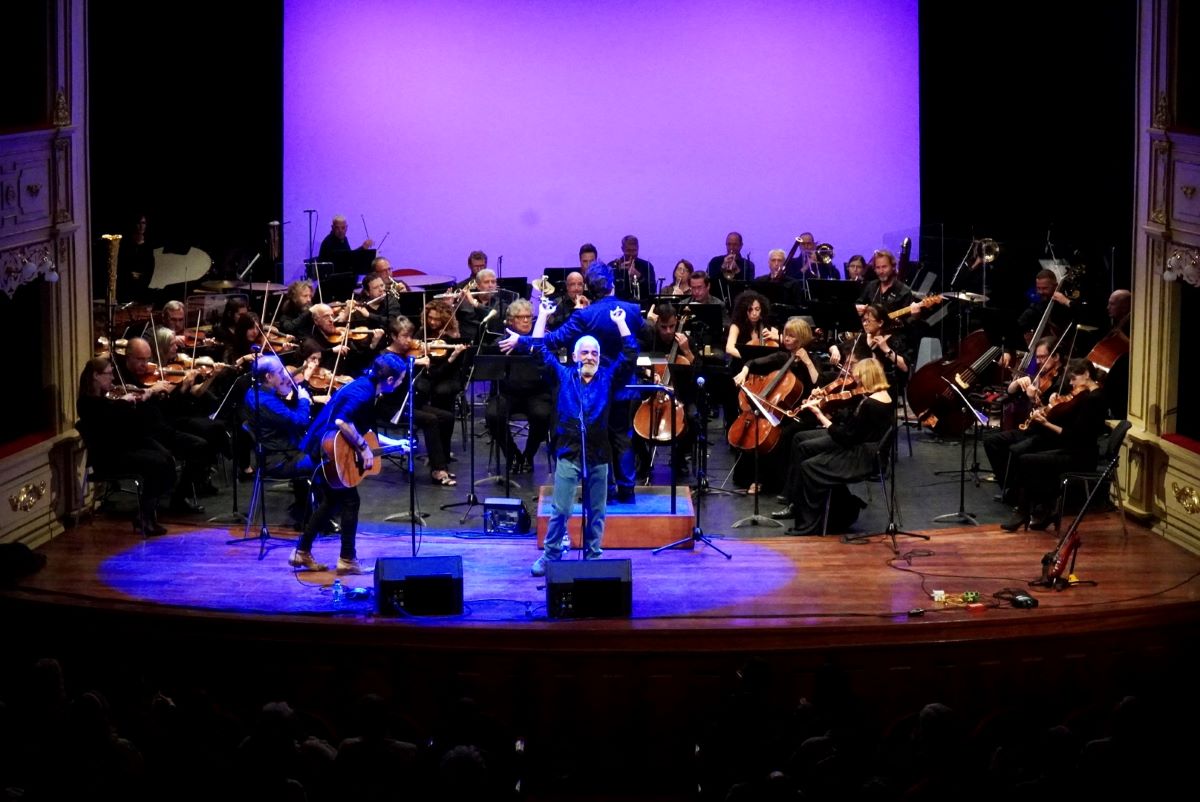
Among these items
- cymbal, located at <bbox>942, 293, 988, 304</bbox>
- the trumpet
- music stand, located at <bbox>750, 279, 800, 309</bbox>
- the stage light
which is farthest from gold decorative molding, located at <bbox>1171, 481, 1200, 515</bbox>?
the trumpet

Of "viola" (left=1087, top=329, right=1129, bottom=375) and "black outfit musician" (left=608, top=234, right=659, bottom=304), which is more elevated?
"black outfit musician" (left=608, top=234, right=659, bottom=304)

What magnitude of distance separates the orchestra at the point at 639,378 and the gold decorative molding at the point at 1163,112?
148 cm

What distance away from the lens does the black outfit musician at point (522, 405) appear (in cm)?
1045

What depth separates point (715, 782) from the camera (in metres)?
6.14

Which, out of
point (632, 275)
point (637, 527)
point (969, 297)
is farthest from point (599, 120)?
point (637, 527)

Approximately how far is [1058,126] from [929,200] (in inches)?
57.4

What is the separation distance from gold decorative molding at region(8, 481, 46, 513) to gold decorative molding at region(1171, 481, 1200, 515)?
6.77 metres

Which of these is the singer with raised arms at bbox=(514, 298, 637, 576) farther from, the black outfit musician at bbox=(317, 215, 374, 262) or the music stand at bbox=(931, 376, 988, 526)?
the black outfit musician at bbox=(317, 215, 374, 262)

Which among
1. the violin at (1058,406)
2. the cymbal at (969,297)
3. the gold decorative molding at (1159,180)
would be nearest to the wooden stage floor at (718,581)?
the violin at (1058,406)

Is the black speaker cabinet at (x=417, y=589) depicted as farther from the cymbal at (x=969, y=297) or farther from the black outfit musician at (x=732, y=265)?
the black outfit musician at (x=732, y=265)

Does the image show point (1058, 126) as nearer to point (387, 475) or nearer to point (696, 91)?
point (696, 91)

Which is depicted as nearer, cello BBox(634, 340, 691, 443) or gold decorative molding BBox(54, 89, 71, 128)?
gold decorative molding BBox(54, 89, 71, 128)

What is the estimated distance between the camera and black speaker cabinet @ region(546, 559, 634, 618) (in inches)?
291

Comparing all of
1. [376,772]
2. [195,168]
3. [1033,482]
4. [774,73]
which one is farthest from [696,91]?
[376,772]
